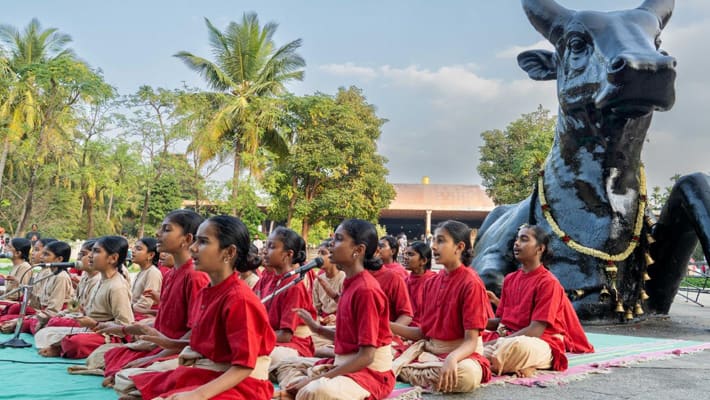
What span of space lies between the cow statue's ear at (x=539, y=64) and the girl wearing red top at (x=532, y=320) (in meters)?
2.13

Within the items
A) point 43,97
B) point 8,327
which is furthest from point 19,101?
point 8,327

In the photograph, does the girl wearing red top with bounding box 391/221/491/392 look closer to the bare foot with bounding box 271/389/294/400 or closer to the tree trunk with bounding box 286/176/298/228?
the bare foot with bounding box 271/389/294/400

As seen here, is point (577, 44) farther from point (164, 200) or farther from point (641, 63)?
point (164, 200)

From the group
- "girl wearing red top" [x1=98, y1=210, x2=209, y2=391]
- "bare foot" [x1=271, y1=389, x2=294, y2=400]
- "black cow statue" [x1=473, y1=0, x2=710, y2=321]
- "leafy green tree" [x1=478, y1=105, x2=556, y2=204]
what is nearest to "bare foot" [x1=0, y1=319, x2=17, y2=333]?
"girl wearing red top" [x1=98, y1=210, x2=209, y2=391]

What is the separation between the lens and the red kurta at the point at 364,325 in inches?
118

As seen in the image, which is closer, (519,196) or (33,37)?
(33,37)

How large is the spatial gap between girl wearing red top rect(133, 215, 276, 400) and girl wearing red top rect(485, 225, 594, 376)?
1.85 m

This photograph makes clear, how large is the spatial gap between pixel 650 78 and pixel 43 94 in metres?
16.8

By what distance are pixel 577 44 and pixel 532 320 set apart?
8.15 ft

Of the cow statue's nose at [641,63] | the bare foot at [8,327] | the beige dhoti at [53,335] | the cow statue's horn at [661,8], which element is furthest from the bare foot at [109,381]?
the cow statue's horn at [661,8]

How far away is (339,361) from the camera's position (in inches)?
124

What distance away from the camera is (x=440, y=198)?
2781 cm

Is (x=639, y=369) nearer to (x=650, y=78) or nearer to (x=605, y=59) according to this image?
(x=650, y=78)

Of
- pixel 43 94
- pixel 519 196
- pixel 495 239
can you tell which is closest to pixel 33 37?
pixel 43 94
